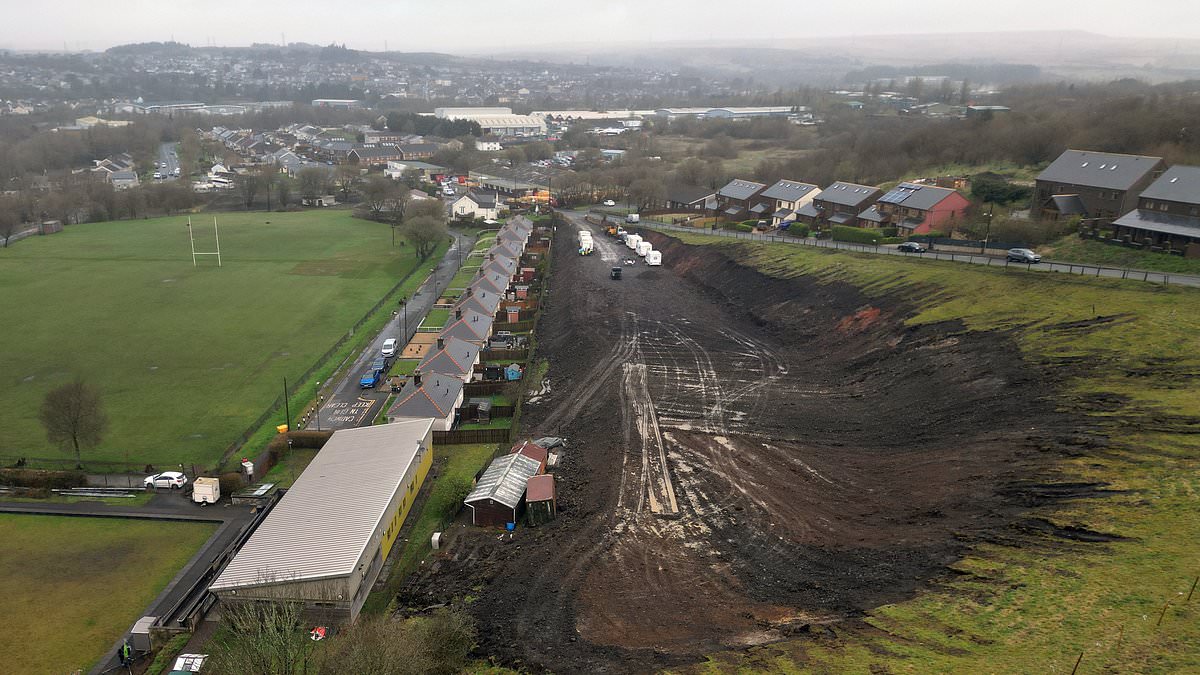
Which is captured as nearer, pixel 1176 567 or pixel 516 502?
pixel 1176 567

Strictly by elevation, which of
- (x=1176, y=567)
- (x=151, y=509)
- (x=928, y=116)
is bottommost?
(x=151, y=509)

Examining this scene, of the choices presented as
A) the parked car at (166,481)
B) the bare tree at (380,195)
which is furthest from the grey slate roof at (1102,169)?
the bare tree at (380,195)

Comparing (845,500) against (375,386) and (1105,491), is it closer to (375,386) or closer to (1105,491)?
(1105,491)

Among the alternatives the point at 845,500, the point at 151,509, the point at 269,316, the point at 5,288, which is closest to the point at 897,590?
the point at 845,500

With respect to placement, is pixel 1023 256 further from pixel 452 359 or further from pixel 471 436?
pixel 471 436

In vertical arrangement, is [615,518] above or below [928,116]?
below

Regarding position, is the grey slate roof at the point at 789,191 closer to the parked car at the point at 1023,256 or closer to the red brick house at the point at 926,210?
the red brick house at the point at 926,210

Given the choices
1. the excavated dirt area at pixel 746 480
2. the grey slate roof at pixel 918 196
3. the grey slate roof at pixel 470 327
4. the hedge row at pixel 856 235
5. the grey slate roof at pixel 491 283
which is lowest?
the excavated dirt area at pixel 746 480

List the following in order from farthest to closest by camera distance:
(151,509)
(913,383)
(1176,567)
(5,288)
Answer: (5,288), (913,383), (151,509), (1176,567)
